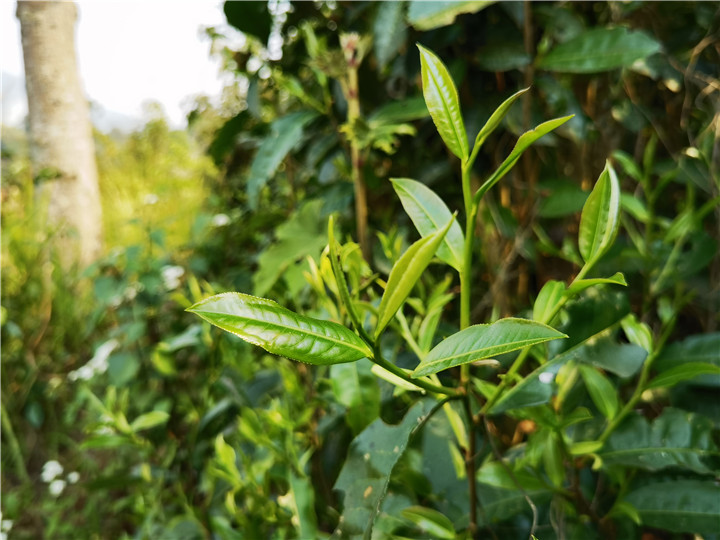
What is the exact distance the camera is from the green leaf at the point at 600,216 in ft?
Result: 0.96

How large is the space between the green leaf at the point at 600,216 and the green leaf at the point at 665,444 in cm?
24

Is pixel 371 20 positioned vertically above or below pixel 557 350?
above

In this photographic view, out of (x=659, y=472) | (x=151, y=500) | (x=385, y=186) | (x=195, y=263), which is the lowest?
(x=151, y=500)

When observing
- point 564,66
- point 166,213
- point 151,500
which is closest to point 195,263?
point 151,500

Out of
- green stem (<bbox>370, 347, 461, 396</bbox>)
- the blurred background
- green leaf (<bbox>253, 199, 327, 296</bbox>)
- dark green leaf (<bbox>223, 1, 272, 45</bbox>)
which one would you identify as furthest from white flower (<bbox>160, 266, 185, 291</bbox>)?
green stem (<bbox>370, 347, 461, 396</bbox>)

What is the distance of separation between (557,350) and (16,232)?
168 cm

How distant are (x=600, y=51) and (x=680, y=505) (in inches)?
21.1

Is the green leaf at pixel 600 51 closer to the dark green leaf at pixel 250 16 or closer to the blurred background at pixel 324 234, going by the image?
the blurred background at pixel 324 234

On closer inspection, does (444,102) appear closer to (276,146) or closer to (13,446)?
(276,146)

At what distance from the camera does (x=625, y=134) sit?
93cm

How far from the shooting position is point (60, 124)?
1.81m

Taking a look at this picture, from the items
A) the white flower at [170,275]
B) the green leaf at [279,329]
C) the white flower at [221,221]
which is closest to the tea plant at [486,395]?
the green leaf at [279,329]

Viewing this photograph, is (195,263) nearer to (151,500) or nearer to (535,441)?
(151,500)

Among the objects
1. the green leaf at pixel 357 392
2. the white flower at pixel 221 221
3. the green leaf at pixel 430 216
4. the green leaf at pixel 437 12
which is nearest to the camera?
the green leaf at pixel 430 216
